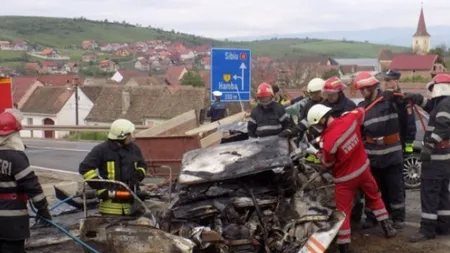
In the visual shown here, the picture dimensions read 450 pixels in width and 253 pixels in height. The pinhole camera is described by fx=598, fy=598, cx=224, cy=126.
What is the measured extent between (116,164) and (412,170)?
191 inches

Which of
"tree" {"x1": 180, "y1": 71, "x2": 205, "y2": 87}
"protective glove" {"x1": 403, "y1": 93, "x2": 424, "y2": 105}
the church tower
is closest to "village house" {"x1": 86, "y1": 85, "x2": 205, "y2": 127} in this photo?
"tree" {"x1": 180, "y1": 71, "x2": 205, "y2": 87}

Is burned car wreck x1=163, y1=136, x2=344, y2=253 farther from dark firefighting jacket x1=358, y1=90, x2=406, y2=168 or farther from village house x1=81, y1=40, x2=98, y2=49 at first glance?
A: village house x1=81, y1=40, x2=98, y2=49

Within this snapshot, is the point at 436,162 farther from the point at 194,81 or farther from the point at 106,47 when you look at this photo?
the point at 106,47

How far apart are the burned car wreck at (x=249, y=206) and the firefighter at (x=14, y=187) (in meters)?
1.31

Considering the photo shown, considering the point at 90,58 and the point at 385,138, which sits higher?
the point at 385,138

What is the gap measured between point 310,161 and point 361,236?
1.03 m

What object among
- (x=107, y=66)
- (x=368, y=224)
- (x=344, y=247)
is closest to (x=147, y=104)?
(x=368, y=224)

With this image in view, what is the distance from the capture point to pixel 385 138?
6.88m

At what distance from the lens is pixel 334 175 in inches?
247

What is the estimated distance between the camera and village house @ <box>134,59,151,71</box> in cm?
10838

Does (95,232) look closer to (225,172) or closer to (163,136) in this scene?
(225,172)

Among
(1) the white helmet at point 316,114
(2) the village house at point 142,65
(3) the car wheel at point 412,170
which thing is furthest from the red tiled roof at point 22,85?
(1) the white helmet at point 316,114

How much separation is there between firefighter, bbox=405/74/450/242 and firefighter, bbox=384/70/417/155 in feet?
0.84

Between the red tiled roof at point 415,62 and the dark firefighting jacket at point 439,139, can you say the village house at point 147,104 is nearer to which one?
the red tiled roof at point 415,62
